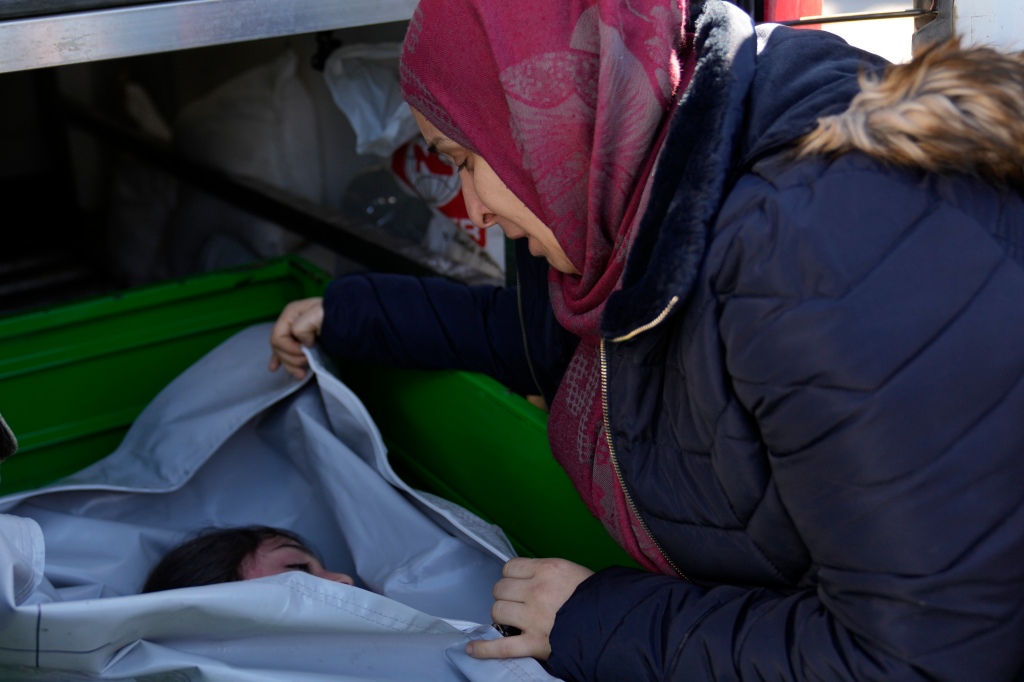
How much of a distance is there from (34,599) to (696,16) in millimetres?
1105

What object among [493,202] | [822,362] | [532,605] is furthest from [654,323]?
[532,605]

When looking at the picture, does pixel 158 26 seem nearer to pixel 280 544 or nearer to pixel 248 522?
pixel 280 544

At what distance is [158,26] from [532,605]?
0.89 meters

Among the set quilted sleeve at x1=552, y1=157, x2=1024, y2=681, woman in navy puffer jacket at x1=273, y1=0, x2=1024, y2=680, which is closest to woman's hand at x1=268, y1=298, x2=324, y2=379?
woman in navy puffer jacket at x1=273, y1=0, x2=1024, y2=680

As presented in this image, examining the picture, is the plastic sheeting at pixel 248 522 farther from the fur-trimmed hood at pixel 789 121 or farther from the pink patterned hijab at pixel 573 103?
the fur-trimmed hood at pixel 789 121

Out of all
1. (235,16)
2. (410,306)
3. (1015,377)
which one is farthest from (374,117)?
(1015,377)

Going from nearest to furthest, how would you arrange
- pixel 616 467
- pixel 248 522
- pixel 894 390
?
pixel 894 390, pixel 616 467, pixel 248 522

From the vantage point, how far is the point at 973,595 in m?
0.82

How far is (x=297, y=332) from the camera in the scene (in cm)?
171

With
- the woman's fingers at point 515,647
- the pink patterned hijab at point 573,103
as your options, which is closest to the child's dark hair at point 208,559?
the woman's fingers at point 515,647

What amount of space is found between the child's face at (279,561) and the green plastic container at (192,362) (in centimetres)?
31

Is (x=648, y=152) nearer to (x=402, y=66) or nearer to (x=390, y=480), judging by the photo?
(x=402, y=66)

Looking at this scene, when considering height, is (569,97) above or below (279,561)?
above

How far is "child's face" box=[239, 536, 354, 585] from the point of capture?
1.56 metres
